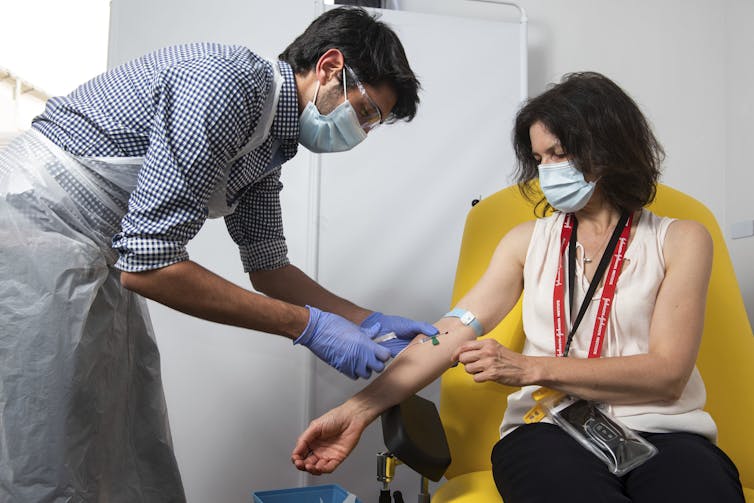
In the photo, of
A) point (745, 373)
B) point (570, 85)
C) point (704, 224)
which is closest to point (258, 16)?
point (570, 85)

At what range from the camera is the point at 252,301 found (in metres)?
1.23

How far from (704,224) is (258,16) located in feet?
5.27

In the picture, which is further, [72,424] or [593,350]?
[593,350]

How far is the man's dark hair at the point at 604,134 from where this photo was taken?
4.70 feet

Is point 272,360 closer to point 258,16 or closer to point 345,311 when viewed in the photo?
point 345,311

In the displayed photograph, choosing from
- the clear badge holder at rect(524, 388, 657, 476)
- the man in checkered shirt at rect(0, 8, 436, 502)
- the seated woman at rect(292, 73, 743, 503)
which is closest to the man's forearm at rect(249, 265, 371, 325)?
the man in checkered shirt at rect(0, 8, 436, 502)

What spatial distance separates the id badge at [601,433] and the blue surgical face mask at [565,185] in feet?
1.39

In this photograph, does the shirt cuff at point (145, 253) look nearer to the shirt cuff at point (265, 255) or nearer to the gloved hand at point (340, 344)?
the gloved hand at point (340, 344)

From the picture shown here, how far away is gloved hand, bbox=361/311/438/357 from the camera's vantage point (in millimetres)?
1480

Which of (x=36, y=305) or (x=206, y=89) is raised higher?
(x=206, y=89)

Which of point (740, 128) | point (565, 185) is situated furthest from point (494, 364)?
point (740, 128)

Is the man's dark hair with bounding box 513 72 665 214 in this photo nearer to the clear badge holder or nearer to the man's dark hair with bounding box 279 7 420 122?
the man's dark hair with bounding box 279 7 420 122

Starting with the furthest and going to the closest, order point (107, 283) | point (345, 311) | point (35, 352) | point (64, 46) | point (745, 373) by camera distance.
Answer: point (64, 46) → point (345, 311) → point (745, 373) → point (107, 283) → point (35, 352)

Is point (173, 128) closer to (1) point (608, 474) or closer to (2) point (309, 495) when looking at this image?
(1) point (608, 474)
